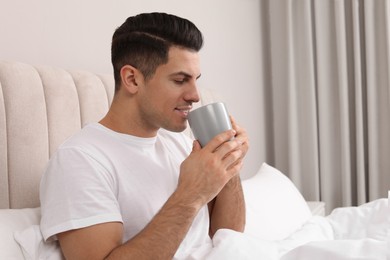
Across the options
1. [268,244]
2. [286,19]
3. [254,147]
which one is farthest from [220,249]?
[286,19]

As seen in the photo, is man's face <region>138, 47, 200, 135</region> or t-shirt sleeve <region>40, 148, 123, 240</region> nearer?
t-shirt sleeve <region>40, 148, 123, 240</region>

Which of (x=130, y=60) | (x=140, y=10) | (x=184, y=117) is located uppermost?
(x=140, y=10)

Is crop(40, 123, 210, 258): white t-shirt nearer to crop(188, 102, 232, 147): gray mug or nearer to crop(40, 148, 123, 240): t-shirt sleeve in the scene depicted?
crop(40, 148, 123, 240): t-shirt sleeve

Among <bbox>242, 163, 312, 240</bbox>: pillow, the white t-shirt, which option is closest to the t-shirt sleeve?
the white t-shirt

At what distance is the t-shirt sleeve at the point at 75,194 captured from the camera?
102 centimetres

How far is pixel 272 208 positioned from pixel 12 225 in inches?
38.6

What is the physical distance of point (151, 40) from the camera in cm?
125

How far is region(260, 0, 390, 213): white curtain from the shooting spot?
2793mm

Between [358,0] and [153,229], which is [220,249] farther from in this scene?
[358,0]

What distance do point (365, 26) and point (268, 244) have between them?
6.62ft

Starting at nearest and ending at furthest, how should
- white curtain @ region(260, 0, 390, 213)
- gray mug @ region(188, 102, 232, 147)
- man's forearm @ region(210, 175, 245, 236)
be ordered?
1. gray mug @ region(188, 102, 232, 147)
2. man's forearm @ region(210, 175, 245, 236)
3. white curtain @ region(260, 0, 390, 213)

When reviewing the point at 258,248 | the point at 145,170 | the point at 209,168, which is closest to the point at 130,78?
the point at 145,170

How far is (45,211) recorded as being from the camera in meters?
1.07

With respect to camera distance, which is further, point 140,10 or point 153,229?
point 140,10
